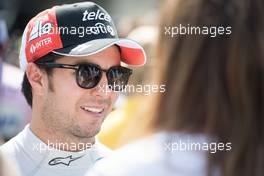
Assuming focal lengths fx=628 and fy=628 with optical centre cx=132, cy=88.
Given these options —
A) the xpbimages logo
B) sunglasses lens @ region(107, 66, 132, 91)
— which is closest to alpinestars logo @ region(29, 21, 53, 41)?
sunglasses lens @ region(107, 66, 132, 91)

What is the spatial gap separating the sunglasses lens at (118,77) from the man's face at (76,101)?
0.4 inches

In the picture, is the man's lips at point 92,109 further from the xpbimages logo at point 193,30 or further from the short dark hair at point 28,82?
the xpbimages logo at point 193,30

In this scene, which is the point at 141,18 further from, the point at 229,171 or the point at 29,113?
the point at 229,171

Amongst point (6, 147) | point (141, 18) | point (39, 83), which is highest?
point (141, 18)

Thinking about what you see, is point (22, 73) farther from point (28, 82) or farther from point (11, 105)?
point (11, 105)

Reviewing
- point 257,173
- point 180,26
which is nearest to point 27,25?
point 180,26

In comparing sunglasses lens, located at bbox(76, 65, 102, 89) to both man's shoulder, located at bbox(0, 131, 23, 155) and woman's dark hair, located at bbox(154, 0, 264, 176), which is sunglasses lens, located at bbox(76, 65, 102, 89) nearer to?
man's shoulder, located at bbox(0, 131, 23, 155)

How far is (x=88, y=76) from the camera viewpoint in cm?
117

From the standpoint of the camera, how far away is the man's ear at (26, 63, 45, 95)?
121 centimetres

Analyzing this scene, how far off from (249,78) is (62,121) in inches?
22.1

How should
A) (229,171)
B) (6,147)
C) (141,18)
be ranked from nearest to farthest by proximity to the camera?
(229,171)
(6,147)
(141,18)

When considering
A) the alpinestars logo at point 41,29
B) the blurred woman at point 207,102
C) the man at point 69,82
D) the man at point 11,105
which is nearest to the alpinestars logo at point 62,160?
the man at point 69,82

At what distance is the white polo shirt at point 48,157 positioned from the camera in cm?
119

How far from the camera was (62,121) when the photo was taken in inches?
48.1
